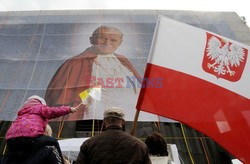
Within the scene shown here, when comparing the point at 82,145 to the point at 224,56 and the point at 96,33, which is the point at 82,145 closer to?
the point at 224,56

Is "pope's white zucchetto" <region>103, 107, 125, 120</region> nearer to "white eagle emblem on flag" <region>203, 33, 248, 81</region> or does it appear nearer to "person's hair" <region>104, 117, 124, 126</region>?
"person's hair" <region>104, 117, 124, 126</region>

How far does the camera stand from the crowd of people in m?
1.68

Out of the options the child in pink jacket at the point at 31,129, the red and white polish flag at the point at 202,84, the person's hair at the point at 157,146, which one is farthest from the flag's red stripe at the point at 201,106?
the child in pink jacket at the point at 31,129

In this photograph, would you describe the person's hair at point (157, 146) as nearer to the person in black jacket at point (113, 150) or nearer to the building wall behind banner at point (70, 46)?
the person in black jacket at point (113, 150)

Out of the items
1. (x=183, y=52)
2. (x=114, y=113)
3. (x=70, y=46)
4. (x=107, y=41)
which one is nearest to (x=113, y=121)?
(x=114, y=113)

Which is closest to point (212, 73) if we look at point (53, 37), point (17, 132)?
point (17, 132)

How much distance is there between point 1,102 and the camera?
5.94m

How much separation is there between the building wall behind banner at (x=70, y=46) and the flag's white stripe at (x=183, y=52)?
279 centimetres

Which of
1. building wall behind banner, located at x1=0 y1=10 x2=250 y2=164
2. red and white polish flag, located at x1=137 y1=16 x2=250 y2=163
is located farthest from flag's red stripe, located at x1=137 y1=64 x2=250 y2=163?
building wall behind banner, located at x1=0 y1=10 x2=250 y2=164

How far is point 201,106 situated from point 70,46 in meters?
5.52

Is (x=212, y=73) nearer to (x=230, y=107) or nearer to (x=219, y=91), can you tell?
(x=219, y=91)

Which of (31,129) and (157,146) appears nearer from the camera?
(31,129)

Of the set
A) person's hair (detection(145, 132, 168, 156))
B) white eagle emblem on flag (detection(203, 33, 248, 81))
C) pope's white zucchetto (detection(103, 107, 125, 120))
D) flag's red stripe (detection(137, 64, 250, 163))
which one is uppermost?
white eagle emblem on flag (detection(203, 33, 248, 81))

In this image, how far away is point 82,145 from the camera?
1.78 m
